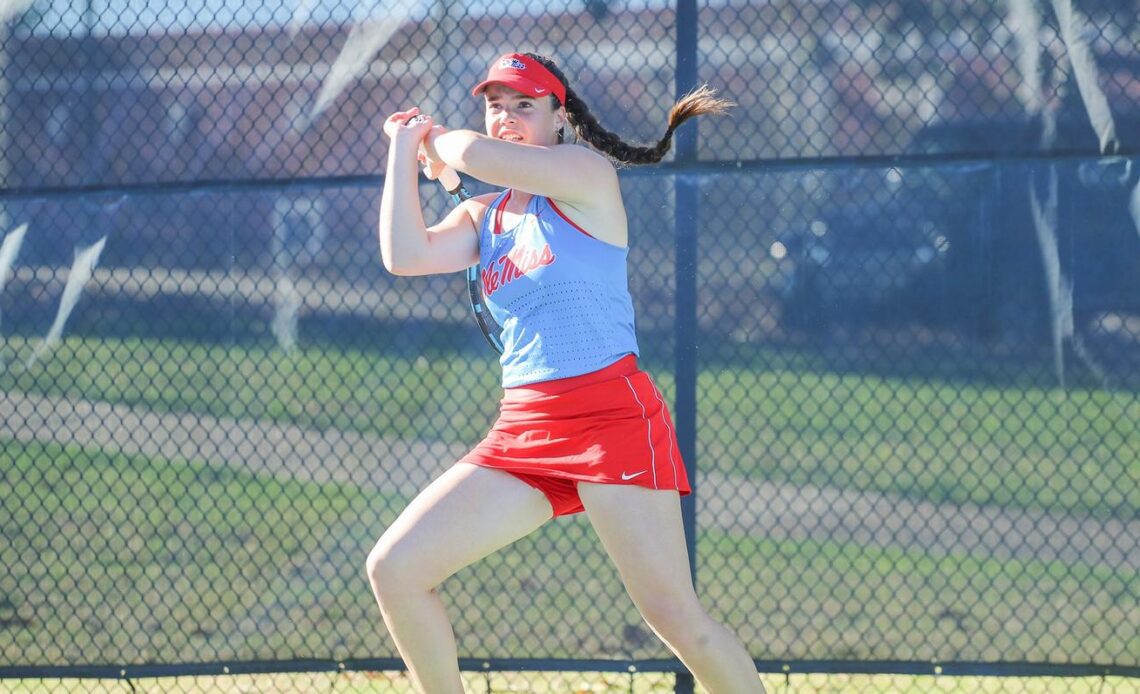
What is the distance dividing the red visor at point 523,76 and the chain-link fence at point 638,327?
1.15 m

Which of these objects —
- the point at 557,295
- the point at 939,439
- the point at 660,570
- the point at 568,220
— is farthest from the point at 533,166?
the point at 939,439

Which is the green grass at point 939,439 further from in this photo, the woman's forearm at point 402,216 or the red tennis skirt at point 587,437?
the woman's forearm at point 402,216

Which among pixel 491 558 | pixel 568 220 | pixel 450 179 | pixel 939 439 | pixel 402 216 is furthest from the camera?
pixel 491 558

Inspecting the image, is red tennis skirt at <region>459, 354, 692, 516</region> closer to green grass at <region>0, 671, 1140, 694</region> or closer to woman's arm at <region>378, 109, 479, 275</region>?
woman's arm at <region>378, 109, 479, 275</region>

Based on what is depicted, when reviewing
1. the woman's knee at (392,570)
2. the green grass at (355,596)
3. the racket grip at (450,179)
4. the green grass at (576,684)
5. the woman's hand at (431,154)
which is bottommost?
the green grass at (576,684)

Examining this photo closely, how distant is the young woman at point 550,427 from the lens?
285 centimetres

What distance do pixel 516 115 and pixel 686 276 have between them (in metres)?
1.19

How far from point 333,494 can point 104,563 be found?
2.62 feet

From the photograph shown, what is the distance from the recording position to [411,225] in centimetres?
302

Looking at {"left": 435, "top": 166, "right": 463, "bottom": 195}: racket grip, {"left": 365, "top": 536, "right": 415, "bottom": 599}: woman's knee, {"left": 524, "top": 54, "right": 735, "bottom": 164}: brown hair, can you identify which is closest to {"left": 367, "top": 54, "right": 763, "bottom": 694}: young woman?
{"left": 365, "top": 536, "right": 415, "bottom": 599}: woman's knee

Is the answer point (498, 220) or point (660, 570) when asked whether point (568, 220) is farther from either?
point (660, 570)

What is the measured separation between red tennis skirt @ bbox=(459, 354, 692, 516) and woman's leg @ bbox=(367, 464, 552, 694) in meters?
0.06

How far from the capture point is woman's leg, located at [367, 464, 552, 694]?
2.84m

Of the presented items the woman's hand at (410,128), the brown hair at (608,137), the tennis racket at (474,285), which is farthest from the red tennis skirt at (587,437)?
the woman's hand at (410,128)
